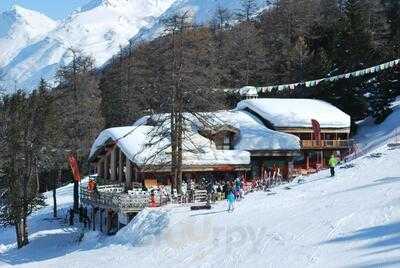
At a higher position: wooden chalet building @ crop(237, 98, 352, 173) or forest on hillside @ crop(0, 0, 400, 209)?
forest on hillside @ crop(0, 0, 400, 209)

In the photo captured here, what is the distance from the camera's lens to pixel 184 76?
40.5 metres

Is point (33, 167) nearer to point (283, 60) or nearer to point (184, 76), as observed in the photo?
point (184, 76)

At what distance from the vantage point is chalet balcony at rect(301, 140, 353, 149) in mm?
54094

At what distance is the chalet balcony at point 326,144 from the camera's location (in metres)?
54.1

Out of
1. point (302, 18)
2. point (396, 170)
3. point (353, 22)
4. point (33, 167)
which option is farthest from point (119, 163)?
point (302, 18)

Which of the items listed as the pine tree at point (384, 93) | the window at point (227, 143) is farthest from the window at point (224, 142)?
the pine tree at point (384, 93)

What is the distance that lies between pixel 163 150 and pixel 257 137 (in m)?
9.18

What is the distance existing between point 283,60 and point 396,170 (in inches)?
1627

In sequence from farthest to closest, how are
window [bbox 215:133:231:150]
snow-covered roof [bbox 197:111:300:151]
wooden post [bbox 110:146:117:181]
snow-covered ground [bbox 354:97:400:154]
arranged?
snow-covered ground [bbox 354:97:400:154]
wooden post [bbox 110:146:117:181]
window [bbox 215:133:231:150]
snow-covered roof [bbox 197:111:300:151]

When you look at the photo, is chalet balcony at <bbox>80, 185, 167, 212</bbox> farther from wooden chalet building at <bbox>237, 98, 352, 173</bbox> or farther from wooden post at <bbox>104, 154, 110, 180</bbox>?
wooden chalet building at <bbox>237, 98, 352, 173</bbox>

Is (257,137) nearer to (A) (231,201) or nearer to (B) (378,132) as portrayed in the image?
(B) (378,132)

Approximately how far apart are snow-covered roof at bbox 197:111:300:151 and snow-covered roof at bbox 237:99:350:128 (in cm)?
210

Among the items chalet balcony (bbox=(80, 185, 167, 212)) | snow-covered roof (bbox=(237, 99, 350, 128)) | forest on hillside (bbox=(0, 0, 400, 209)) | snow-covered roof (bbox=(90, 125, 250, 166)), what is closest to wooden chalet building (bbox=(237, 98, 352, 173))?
snow-covered roof (bbox=(237, 99, 350, 128))

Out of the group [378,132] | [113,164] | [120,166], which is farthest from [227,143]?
[378,132]
